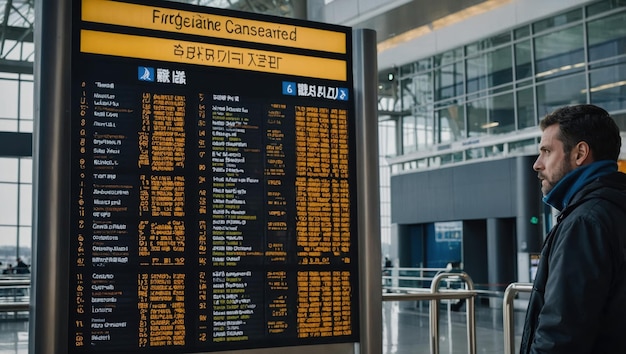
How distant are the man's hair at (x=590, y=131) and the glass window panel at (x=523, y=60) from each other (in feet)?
70.6

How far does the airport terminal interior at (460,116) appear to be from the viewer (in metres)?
18.5

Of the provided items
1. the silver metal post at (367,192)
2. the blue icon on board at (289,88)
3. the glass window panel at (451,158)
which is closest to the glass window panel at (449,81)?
the glass window panel at (451,158)

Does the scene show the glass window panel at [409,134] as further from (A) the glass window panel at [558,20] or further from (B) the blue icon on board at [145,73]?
(B) the blue icon on board at [145,73]

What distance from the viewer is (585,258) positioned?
2326 mm

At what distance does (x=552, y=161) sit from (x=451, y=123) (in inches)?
966

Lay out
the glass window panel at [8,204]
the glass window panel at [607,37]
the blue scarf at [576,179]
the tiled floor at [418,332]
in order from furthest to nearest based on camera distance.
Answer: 1. the glass window panel at [8,204]
2. the glass window panel at [607,37]
3. the tiled floor at [418,332]
4. the blue scarf at [576,179]

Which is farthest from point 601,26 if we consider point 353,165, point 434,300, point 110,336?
point 110,336

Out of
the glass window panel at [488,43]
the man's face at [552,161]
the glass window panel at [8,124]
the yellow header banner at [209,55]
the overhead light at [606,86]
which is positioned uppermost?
the glass window panel at [488,43]

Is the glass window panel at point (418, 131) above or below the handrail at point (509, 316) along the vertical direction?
above

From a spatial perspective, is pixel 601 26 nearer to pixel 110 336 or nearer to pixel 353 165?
pixel 353 165

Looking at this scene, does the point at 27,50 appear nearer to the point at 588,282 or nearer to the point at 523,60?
the point at 523,60

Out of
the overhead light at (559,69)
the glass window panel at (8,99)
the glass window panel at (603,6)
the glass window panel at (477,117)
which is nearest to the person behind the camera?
the glass window panel at (603,6)

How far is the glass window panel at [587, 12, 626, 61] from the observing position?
20.1 metres

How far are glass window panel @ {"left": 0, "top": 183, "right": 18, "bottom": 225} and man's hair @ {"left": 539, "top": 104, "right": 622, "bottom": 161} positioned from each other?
28.3 metres
